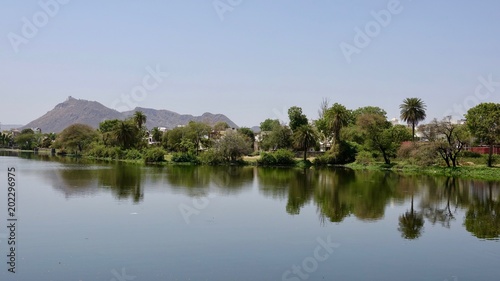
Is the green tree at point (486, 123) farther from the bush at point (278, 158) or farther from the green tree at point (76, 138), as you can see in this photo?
the green tree at point (76, 138)

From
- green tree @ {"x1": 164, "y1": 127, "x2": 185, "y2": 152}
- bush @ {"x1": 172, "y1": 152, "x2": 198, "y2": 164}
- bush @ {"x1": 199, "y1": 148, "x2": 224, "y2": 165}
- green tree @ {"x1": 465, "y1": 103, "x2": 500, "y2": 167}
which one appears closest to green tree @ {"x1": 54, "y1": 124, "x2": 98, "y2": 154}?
green tree @ {"x1": 164, "y1": 127, "x2": 185, "y2": 152}

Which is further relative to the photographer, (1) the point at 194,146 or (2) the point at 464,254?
(1) the point at 194,146

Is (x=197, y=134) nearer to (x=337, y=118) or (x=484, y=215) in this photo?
(x=337, y=118)

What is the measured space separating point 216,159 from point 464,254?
5651 centimetres

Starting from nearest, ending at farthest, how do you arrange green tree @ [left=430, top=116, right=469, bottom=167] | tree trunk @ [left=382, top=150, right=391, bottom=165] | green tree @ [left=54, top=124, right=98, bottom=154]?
1. green tree @ [left=430, top=116, right=469, bottom=167]
2. tree trunk @ [left=382, top=150, right=391, bottom=165]
3. green tree @ [left=54, top=124, right=98, bottom=154]

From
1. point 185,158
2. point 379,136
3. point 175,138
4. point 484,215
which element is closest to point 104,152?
point 175,138

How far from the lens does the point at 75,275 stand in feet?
49.4

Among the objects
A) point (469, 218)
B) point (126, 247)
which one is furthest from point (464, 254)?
point (126, 247)

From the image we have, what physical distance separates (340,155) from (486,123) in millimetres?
21809

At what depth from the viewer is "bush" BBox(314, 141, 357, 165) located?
243 feet

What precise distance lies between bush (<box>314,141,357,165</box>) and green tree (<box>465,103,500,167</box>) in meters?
17.8

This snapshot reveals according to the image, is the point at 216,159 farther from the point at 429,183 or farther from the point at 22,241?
the point at 22,241

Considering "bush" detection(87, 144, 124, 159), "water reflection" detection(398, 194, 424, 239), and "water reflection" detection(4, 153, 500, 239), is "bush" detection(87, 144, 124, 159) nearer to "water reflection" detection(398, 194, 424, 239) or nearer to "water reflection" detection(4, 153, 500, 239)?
"water reflection" detection(4, 153, 500, 239)

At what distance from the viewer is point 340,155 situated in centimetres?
7450
